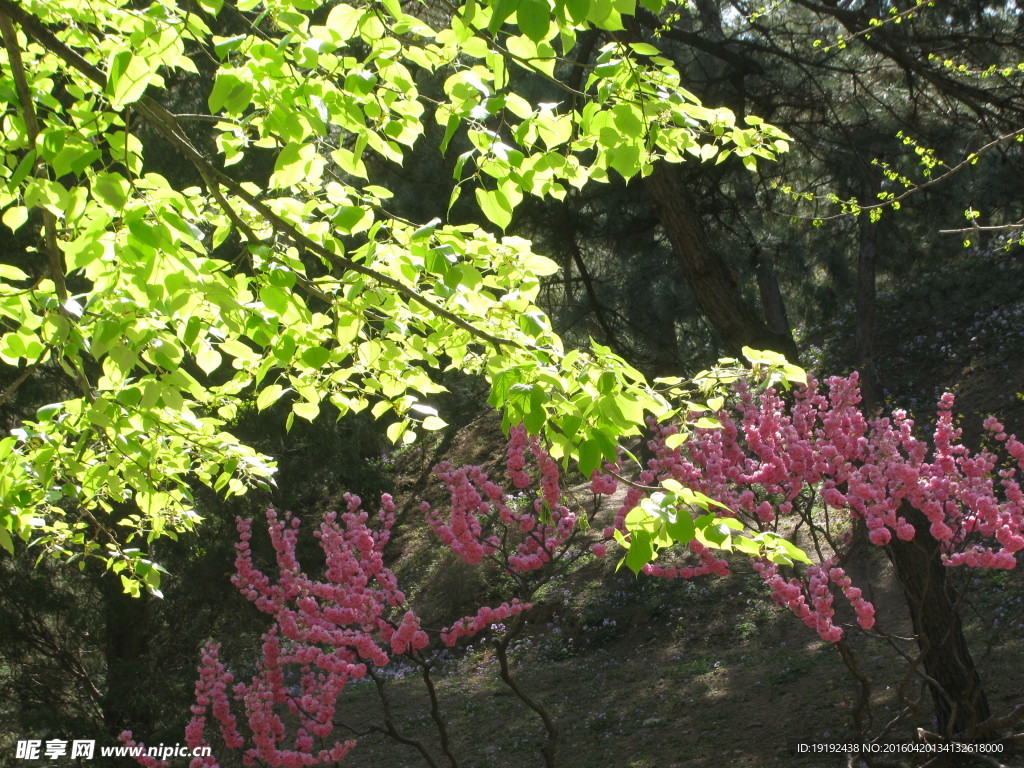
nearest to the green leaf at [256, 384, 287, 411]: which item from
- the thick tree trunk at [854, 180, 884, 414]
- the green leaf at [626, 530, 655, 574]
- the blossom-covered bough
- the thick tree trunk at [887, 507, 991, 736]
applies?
the green leaf at [626, 530, 655, 574]

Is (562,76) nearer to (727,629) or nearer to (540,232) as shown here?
(540,232)

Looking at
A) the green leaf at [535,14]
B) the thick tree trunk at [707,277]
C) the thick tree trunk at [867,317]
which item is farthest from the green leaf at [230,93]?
the thick tree trunk at [867,317]

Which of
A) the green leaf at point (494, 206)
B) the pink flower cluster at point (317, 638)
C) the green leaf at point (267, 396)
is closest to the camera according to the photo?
the green leaf at point (494, 206)

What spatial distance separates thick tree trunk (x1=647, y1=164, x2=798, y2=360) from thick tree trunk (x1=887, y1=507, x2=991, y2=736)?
1.26 m

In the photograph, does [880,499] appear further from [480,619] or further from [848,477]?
[480,619]

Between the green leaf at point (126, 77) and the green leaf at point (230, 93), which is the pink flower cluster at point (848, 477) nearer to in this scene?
the green leaf at point (230, 93)

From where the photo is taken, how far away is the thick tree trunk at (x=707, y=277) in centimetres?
520

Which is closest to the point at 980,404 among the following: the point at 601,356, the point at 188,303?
the point at 601,356

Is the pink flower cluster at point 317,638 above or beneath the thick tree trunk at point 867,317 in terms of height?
beneath

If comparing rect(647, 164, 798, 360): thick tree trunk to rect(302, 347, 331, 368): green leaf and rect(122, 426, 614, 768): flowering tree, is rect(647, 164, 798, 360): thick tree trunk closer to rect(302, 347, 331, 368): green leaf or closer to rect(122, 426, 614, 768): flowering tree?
rect(122, 426, 614, 768): flowering tree

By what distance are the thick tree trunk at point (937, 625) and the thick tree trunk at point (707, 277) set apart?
4.15 ft

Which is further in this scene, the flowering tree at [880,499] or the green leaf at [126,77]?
the flowering tree at [880,499]

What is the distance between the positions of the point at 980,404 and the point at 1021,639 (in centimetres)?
559

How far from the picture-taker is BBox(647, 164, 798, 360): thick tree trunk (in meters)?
5.20
